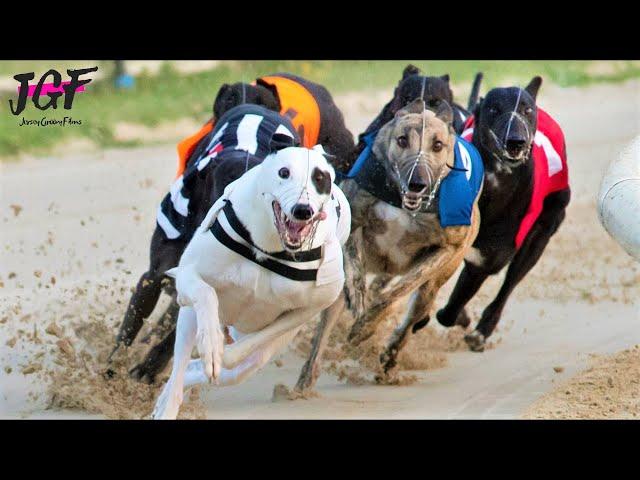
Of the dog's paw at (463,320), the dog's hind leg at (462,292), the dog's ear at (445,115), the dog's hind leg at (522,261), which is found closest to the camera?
the dog's ear at (445,115)

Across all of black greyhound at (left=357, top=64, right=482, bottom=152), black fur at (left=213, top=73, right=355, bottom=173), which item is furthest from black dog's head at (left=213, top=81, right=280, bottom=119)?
black greyhound at (left=357, top=64, right=482, bottom=152)

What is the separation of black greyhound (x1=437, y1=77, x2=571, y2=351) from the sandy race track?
0.24m

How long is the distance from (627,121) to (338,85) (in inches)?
111

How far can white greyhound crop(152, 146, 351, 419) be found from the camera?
3934 mm

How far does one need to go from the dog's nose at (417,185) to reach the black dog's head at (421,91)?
1.89 feet

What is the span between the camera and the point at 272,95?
5777mm

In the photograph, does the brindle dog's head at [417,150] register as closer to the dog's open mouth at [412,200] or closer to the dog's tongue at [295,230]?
the dog's open mouth at [412,200]

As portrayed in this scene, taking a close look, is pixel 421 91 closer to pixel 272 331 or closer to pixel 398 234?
pixel 398 234

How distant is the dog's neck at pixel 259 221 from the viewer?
4043 mm

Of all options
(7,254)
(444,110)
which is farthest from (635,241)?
(7,254)

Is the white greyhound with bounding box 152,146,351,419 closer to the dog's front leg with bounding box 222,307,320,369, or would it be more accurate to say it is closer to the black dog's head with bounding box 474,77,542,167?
the dog's front leg with bounding box 222,307,320,369

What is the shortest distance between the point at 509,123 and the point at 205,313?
1.97 metres

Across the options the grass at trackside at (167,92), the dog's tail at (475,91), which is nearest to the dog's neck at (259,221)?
the dog's tail at (475,91)

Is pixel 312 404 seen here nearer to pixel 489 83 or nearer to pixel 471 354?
pixel 471 354
